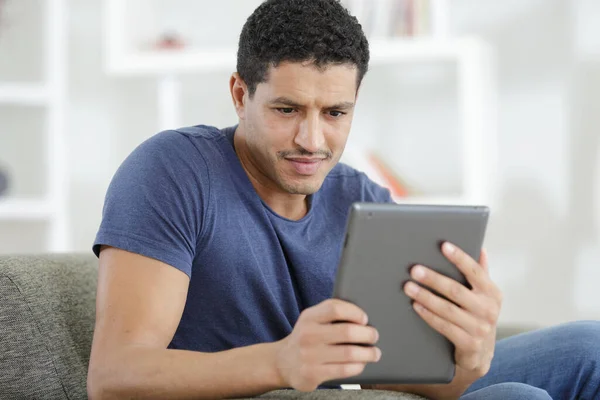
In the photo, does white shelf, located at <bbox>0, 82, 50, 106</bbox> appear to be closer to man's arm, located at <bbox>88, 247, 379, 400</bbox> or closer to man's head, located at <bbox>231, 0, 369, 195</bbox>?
man's head, located at <bbox>231, 0, 369, 195</bbox>

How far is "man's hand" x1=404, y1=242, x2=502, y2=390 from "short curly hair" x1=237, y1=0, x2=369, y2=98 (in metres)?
0.46

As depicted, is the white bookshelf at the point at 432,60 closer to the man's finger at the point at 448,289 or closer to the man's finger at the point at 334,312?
the man's finger at the point at 448,289

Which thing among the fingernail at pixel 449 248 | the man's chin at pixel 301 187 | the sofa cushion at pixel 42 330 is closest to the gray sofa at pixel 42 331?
the sofa cushion at pixel 42 330

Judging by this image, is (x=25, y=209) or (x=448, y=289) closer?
(x=448, y=289)

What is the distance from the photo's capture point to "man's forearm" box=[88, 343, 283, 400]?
3.65ft

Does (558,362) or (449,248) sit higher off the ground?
(449,248)

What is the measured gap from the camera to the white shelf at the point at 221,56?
3.01 metres

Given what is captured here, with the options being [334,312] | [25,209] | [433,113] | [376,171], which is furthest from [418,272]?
[25,209]

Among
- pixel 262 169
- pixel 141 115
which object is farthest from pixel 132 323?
pixel 141 115

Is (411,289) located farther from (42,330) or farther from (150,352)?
(42,330)

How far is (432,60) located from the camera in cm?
308

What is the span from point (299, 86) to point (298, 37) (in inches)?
3.2

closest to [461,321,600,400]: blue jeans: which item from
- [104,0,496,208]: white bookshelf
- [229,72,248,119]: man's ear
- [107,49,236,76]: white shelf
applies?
[229,72,248,119]: man's ear

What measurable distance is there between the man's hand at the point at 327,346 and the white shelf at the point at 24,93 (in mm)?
2536
